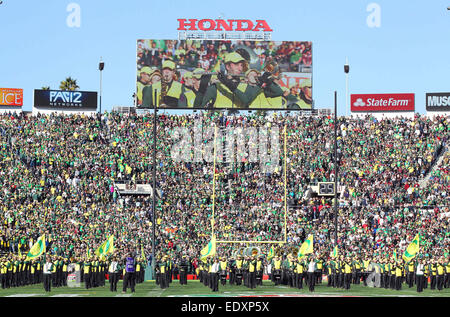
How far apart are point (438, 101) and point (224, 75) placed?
54.2 ft

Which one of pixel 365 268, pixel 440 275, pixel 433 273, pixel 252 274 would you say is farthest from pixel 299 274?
pixel 440 275

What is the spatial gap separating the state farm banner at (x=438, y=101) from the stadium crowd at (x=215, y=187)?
106 inches

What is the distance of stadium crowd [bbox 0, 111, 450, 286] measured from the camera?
46.9 meters

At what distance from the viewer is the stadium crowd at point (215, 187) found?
46875 millimetres

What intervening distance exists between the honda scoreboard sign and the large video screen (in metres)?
4.50

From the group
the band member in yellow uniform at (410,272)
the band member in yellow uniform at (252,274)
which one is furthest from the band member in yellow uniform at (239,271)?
the band member in yellow uniform at (410,272)

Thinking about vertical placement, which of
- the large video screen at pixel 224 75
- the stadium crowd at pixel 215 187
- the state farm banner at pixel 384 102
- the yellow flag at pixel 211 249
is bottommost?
the yellow flag at pixel 211 249

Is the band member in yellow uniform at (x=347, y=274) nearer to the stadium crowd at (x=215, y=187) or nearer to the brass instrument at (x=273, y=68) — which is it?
the stadium crowd at (x=215, y=187)

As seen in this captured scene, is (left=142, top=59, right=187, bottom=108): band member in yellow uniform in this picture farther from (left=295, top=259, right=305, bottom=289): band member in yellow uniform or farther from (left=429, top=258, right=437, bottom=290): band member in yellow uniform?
(left=429, top=258, right=437, bottom=290): band member in yellow uniform

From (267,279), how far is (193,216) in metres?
8.26

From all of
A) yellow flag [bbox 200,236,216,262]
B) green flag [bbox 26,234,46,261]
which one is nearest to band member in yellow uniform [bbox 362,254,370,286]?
yellow flag [bbox 200,236,216,262]

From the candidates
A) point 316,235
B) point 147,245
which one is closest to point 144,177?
point 147,245

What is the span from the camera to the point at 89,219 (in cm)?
4816
